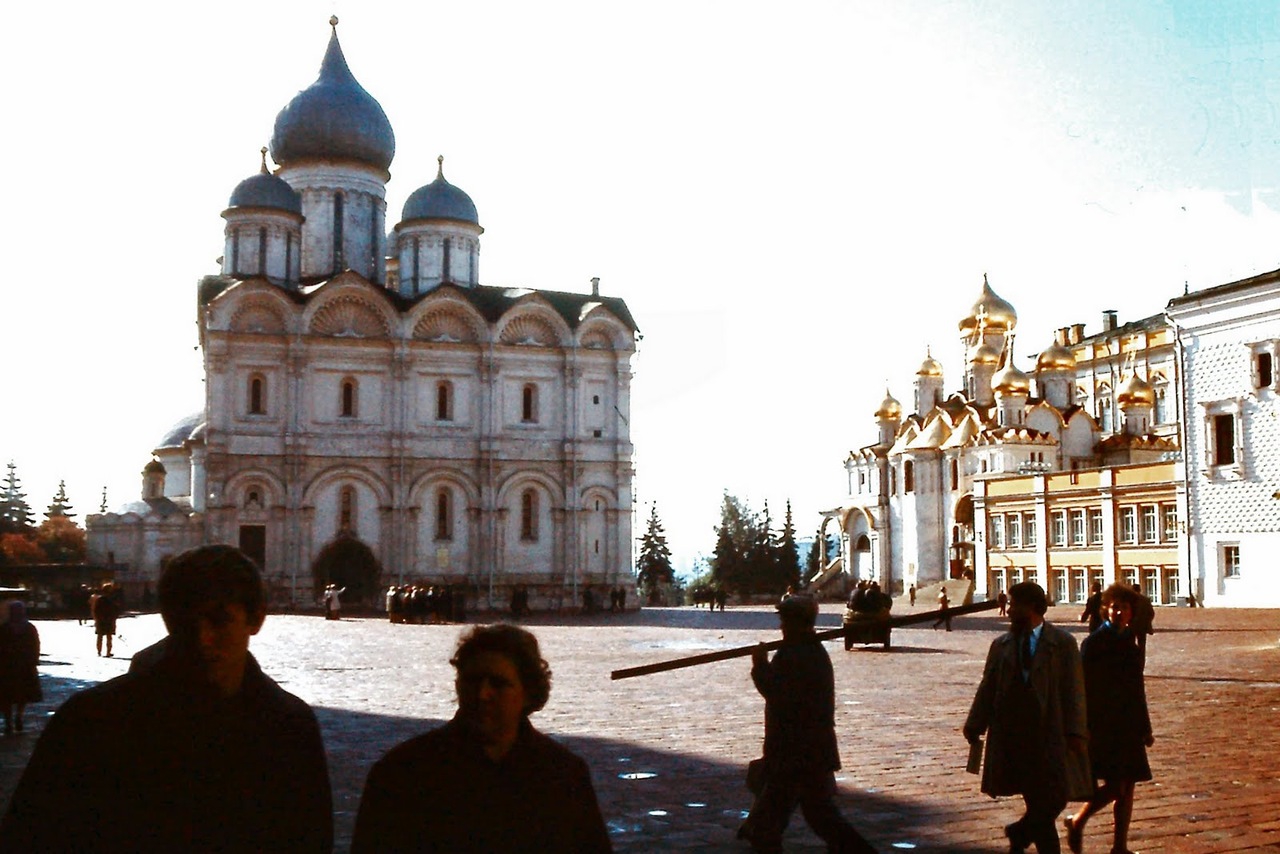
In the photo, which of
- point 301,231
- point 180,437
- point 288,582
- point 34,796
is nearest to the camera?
point 34,796

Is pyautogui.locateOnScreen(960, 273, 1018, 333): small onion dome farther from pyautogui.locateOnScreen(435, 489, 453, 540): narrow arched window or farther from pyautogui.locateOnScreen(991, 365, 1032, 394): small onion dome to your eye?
pyautogui.locateOnScreen(435, 489, 453, 540): narrow arched window

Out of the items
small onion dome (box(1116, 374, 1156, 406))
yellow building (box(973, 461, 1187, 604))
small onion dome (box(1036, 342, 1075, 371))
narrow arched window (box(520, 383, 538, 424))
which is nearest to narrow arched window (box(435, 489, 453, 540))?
narrow arched window (box(520, 383, 538, 424))

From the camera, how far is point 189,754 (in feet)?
10.9

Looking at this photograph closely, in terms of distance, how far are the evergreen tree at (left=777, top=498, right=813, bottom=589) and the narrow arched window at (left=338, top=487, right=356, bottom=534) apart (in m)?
36.5

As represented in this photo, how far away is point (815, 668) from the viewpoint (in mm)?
7410

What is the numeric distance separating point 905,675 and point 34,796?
1844 cm

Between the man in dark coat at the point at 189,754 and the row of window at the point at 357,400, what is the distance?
176ft

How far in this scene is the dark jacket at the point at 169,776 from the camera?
10.5 ft

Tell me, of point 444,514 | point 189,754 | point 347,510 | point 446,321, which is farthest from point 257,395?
point 189,754

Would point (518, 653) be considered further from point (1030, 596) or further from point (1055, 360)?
point (1055, 360)

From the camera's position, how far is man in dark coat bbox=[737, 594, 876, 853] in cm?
734

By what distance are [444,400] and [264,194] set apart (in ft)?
36.9

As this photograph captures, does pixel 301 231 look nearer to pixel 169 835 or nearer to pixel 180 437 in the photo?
pixel 180 437

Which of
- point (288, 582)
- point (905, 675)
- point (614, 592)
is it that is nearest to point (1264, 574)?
point (614, 592)
